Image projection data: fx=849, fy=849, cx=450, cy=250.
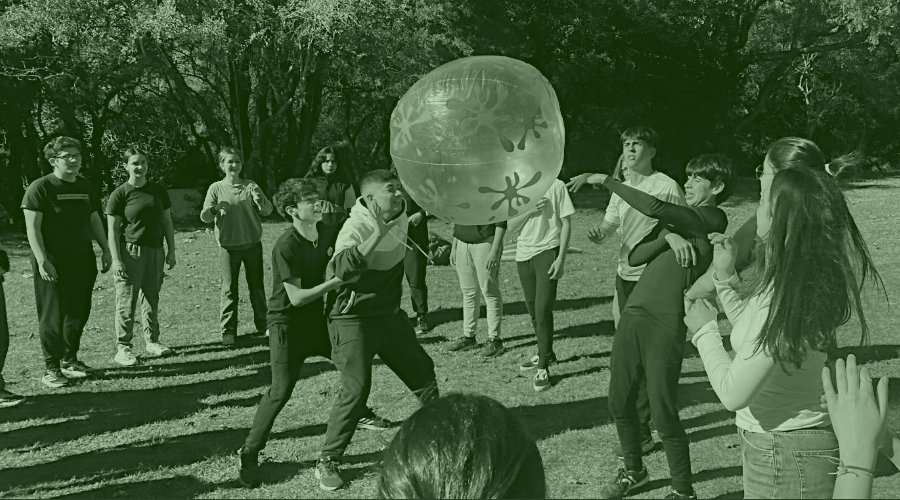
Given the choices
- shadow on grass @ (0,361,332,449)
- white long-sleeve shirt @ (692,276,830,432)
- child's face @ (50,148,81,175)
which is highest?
child's face @ (50,148,81,175)

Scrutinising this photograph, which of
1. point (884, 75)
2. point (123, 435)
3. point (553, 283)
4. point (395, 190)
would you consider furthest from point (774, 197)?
point (884, 75)

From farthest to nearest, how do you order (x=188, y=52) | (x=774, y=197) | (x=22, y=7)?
(x=188, y=52), (x=22, y=7), (x=774, y=197)

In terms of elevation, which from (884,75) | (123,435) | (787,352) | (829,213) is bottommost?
(123,435)

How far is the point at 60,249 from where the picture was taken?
24.4ft

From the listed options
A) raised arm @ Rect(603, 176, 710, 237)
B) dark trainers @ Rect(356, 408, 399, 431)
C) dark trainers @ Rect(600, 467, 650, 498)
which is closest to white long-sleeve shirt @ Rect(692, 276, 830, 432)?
raised arm @ Rect(603, 176, 710, 237)

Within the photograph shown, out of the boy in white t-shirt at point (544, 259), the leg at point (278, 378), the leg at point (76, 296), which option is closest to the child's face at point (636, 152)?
the boy in white t-shirt at point (544, 259)

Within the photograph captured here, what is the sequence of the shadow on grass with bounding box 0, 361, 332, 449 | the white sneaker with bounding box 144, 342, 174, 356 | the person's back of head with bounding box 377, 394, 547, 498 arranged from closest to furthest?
1. the person's back of head with bounding box 377, 394, 547, 498
2. the shadow on grass with bounding box 0, 361, 332, 449
3. the white sneaker with bounding box 144, 342, 174, 356

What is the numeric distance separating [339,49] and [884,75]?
22.9 m

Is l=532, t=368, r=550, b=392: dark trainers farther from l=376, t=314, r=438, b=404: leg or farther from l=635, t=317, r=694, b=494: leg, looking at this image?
l=635, t=317, r=694, b=494: leg

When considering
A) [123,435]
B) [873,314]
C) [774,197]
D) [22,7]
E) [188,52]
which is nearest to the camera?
[774,197]

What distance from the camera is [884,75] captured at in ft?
109

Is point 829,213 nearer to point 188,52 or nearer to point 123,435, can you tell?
point 123,435

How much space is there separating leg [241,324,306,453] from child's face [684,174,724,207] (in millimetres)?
2550

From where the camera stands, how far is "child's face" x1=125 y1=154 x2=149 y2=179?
8.25 metres
